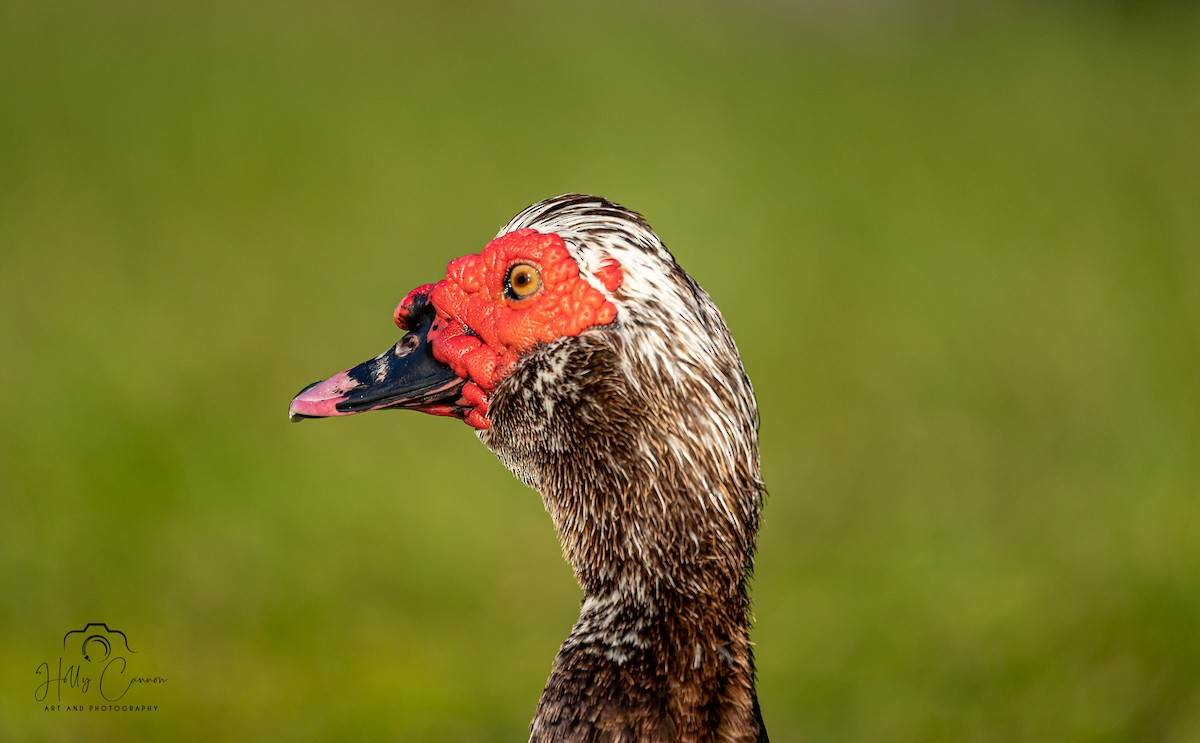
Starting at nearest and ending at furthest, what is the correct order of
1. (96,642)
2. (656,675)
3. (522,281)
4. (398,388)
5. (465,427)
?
(656,675) < (522,281) < (398,388) < (96,642) < (465,427)

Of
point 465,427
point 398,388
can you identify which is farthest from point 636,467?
point 465,427

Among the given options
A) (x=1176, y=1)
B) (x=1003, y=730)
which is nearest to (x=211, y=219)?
(x=1003, y=730)

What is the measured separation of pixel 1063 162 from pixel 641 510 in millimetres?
15621

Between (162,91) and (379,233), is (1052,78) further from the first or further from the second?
(162,91)

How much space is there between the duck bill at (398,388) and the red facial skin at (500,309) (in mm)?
36

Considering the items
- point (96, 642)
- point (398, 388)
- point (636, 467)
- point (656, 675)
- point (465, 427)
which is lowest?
point (656, 675)

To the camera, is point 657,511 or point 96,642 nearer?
point 657,511

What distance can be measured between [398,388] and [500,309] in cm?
42

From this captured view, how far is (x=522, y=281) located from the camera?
3.13 metres

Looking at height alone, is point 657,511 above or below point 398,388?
below

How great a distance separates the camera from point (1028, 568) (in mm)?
8930

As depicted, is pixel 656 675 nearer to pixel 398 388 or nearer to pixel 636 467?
pixel 636 467

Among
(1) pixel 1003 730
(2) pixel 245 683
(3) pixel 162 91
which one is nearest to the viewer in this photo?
(1) pixel 1003 730

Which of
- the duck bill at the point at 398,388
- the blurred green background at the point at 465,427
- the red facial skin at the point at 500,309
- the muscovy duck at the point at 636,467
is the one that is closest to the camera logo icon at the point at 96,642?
the blurred green background at the point at 465,427
